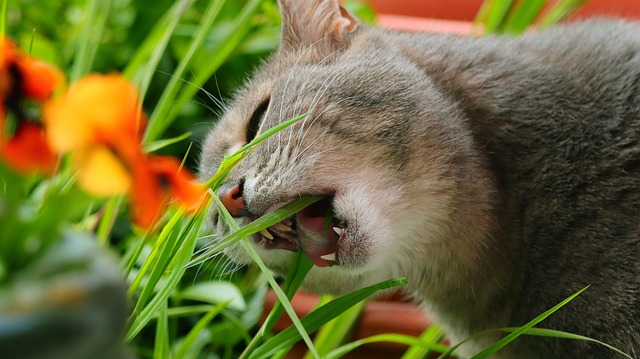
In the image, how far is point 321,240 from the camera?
0.86 metres

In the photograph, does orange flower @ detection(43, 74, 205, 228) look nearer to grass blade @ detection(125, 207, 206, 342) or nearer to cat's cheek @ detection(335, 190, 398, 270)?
grass blade @ detection(125, 207, 206, 342)

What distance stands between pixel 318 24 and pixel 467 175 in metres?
0.35

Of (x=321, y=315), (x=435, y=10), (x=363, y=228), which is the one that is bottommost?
(x=321, y=315)

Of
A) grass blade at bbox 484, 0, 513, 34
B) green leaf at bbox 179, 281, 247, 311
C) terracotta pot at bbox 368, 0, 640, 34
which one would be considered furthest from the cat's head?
terracotta pot at bbox 368, 0, 640, 34

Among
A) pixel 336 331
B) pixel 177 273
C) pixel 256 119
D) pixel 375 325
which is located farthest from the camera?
pixel 375 325

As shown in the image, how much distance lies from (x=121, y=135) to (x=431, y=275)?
758 mm

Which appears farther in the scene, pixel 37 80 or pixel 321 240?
pixel 321 240

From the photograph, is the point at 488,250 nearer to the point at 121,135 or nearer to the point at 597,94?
the point at 597,94

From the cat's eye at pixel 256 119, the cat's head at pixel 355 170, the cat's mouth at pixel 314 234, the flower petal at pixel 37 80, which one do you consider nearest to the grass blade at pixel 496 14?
the cat's head at pixel 355 170

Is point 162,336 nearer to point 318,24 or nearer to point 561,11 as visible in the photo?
point 318,24

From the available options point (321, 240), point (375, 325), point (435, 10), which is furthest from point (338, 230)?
point (435, 10)

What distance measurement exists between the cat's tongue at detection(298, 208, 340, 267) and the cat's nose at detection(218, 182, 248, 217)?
7 cm

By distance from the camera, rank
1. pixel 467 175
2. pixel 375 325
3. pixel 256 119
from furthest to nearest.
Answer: pixel 375 325, pixel 256 119, pixel 467 175

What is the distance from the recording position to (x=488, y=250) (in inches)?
37.3
